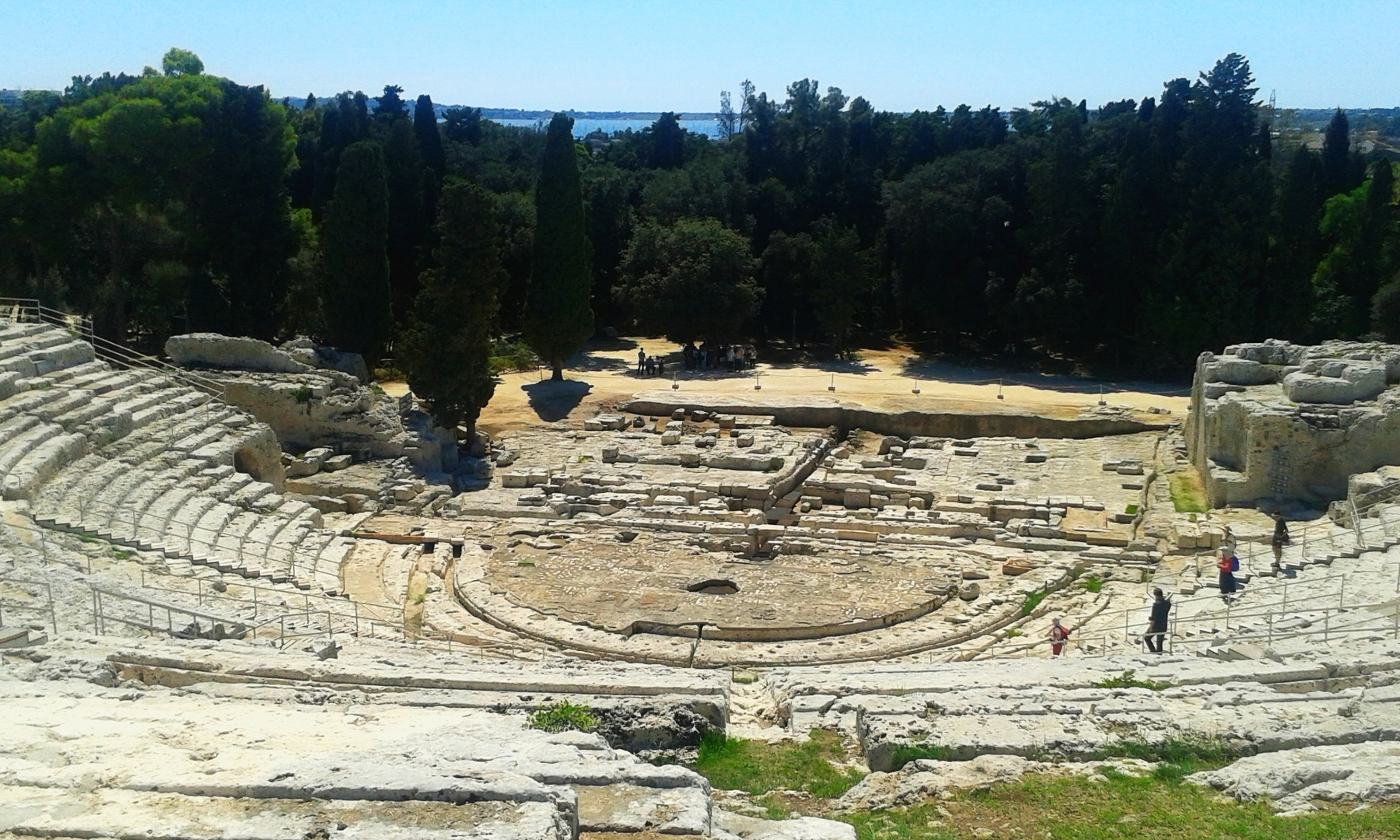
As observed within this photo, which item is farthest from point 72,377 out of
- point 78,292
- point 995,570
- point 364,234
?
point 995,570

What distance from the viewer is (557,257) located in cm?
3631

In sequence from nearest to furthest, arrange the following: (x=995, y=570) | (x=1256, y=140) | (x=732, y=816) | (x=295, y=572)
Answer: (x=732, y=816) → (x=295, y=572) → (x=995, y=570) → (x=1256, y=140)

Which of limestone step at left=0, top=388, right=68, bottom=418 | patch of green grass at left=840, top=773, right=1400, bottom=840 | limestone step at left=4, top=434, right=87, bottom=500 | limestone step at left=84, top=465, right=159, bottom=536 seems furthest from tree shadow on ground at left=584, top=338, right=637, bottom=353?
patch of green grass at left=840, top=773, right=1400, bottom=840

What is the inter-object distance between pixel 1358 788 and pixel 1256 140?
117 ft

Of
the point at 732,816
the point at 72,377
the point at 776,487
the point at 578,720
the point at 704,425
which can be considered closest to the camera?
the point at 732,816

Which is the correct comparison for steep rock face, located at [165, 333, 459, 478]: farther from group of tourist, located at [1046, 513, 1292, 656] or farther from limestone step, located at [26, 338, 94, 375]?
group of tourist, located at [1046, 513, 1292, 656]

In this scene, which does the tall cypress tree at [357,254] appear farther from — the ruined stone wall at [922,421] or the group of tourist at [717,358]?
the group of tourist at [717,358]

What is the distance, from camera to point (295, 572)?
67.2 ft

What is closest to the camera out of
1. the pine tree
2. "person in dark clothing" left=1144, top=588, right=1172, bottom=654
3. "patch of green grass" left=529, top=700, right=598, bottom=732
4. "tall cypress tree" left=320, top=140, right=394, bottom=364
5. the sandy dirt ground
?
"patch of green grass" left=529, top=700, right=598, bottom=732

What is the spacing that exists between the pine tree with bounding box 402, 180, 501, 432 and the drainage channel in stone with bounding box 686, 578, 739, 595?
9.82m

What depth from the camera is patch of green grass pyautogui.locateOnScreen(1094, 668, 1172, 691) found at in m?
13.6

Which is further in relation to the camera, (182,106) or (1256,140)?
(1256,140)

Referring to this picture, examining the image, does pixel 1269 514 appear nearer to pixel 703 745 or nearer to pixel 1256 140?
pixel 703 745

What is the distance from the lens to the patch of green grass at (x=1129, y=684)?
44.8 feet
